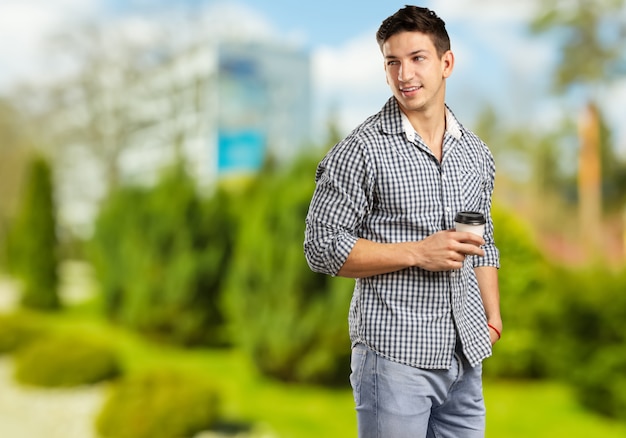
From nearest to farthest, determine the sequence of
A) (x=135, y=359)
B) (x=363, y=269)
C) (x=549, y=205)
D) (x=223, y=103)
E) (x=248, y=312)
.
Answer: (x=363, y=269) → (x=248, y=312) → (x=135, y=359) → (x=549, y=205) → (x=223, y=103)

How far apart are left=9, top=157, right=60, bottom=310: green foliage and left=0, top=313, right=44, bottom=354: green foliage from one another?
79.1 inches

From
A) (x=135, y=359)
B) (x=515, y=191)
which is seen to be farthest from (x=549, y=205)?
(x=135, y=359)

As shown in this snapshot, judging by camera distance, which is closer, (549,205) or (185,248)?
(185,248)

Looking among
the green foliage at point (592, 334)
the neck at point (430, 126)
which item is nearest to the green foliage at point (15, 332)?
the green foliage at point (592, 334)

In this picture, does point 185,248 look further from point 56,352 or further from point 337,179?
point 337,179

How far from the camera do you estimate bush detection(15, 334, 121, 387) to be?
23.3ft

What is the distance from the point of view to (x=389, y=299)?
59.1 inches

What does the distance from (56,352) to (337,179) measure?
6.42 metres

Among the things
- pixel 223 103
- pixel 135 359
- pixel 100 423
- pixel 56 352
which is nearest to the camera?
pixel 100 423

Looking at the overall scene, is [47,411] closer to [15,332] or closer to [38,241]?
[15,332]

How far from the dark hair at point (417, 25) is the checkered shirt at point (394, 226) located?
16 cm

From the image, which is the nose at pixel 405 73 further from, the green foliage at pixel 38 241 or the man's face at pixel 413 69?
the green foliage at pixel 38 241

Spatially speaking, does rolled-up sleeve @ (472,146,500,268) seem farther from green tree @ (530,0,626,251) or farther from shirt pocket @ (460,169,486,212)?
green tree @ (530,0,626,251)

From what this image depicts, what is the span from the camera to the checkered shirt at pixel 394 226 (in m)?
1.48
